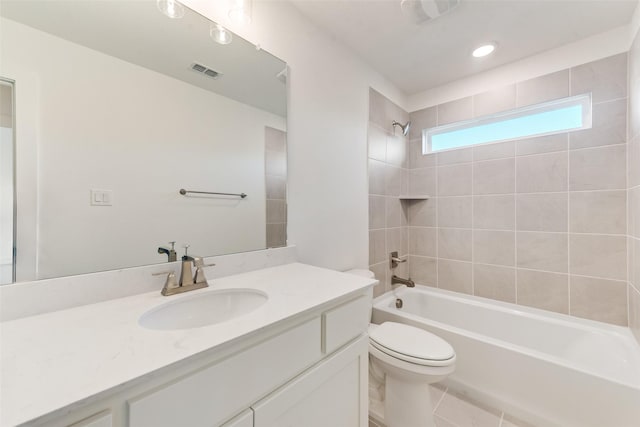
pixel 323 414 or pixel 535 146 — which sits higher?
pixel 535 146

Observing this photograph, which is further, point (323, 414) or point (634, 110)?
point (634, 110)

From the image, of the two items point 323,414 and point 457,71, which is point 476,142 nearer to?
point 457,71

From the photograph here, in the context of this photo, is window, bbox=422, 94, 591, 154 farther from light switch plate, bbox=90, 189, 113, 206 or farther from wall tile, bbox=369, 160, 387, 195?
light switch plate, bbox=90, 189, 113, 206

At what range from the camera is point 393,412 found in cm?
134

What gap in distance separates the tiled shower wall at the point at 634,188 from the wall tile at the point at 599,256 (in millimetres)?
78

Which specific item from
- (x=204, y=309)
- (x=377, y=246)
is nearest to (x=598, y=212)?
(x=377, y=246)


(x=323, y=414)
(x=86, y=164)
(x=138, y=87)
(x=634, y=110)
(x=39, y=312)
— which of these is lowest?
(x=323, y=414)

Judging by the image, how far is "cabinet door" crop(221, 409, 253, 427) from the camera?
1.96 ft

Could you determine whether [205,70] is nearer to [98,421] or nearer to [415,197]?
[98,421]

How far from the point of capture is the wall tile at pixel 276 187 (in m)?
1.34

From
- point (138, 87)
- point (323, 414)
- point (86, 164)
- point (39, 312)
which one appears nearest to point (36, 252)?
point (39, 312)

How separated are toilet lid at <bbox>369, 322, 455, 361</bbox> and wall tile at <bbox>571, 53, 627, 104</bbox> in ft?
6.41

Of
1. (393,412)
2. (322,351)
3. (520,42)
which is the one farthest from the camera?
(520,42)

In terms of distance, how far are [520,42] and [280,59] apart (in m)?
1.70
